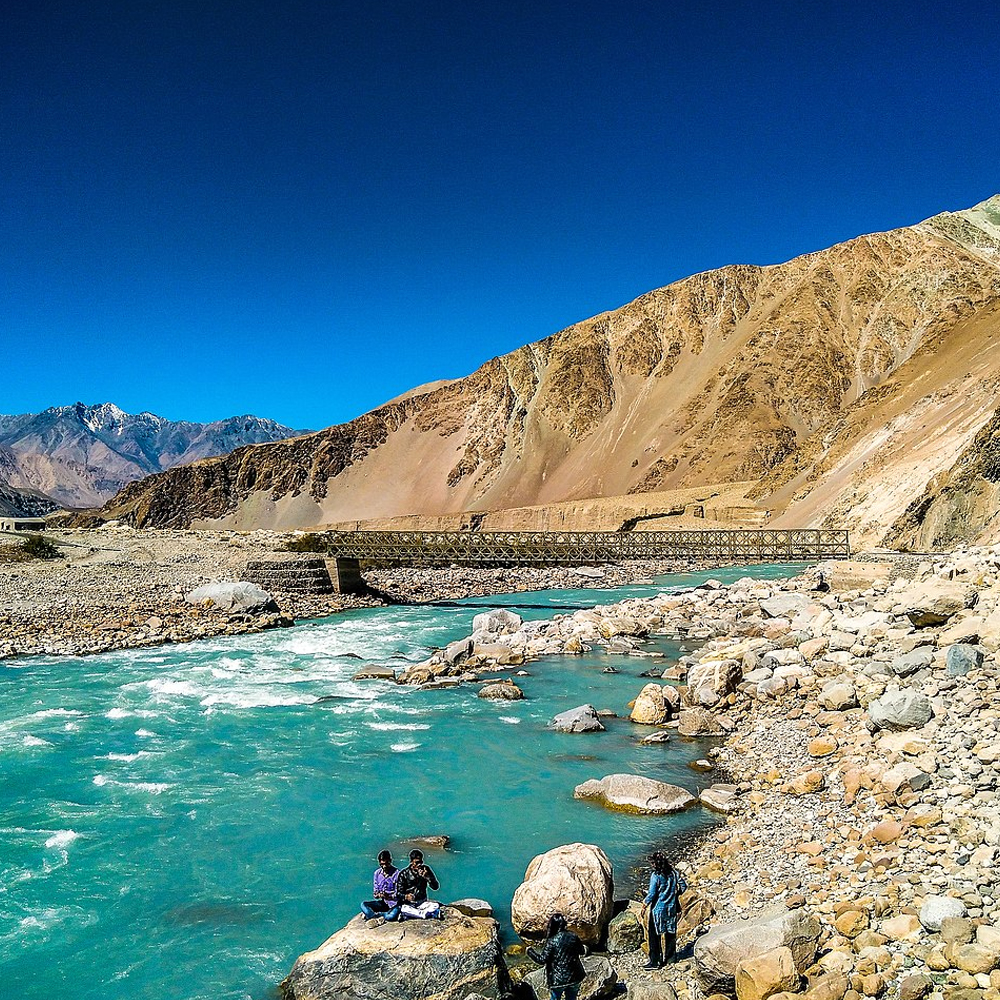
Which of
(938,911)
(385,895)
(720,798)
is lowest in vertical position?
(720,798)

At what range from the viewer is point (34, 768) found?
14.4m

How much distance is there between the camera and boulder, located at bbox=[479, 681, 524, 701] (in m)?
18.9

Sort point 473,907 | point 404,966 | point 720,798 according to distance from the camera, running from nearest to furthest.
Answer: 1. point 404,966
2. point 473,907
3. point 720,798

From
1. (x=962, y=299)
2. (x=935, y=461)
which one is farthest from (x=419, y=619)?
(x=962, y=299)

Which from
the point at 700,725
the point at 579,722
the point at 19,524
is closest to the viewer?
the point at 700,725

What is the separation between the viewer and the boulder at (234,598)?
3262cm

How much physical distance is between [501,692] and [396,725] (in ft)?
10.3

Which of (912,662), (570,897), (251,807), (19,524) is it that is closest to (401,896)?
(570,897)

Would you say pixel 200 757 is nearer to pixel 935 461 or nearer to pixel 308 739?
pixel 308 739

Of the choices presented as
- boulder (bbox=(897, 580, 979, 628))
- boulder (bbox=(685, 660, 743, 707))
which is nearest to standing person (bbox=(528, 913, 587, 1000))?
boulder (bbox=(685, 660, 743, 707))

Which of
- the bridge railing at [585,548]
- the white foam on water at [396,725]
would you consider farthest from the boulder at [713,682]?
the bridge railing at [585,548]

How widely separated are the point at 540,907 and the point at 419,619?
1055 inches

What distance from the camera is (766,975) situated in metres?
6.61

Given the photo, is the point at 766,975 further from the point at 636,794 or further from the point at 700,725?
the point at 700,725
